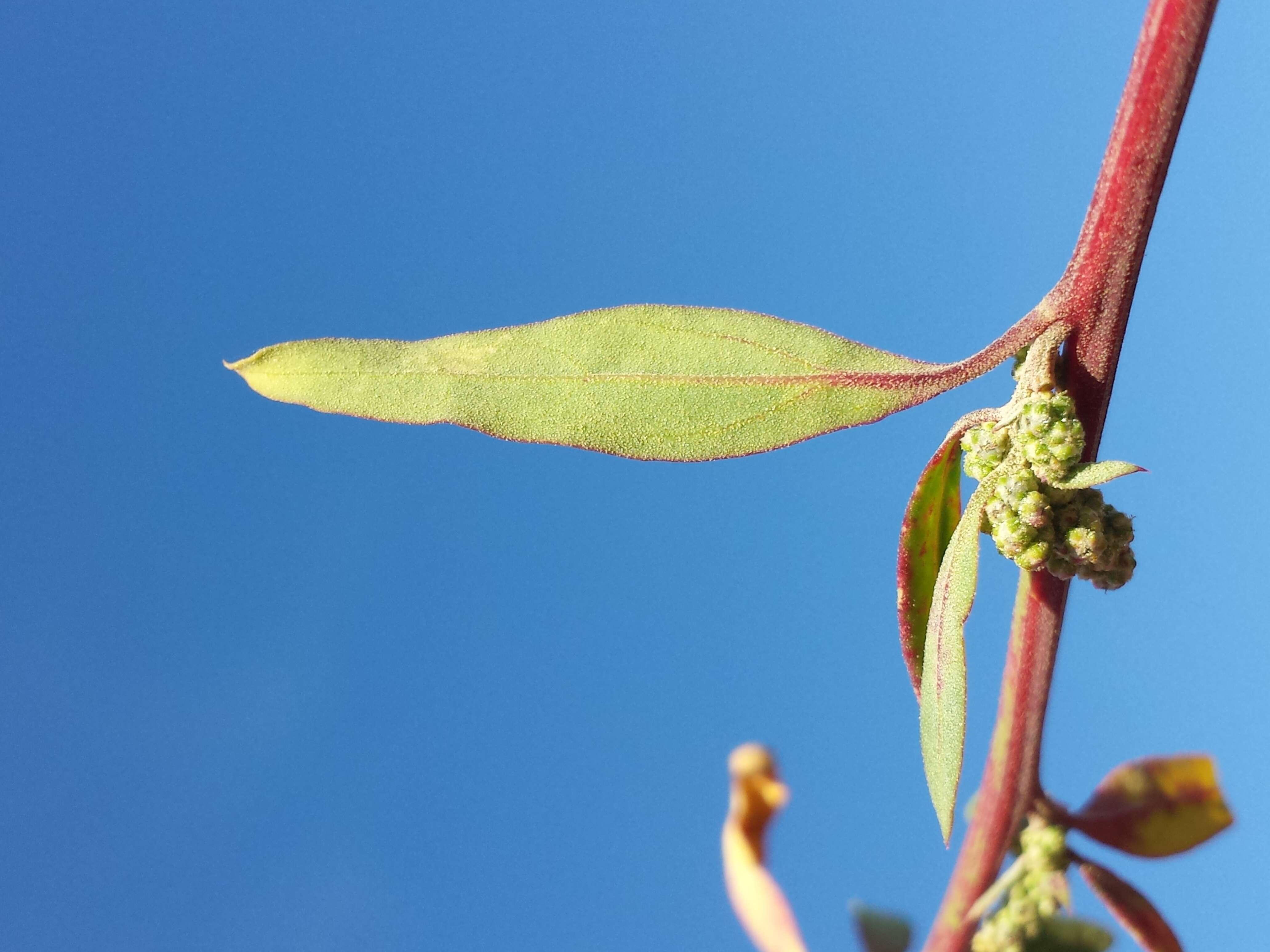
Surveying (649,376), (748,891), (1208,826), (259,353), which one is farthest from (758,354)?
(1208,826)

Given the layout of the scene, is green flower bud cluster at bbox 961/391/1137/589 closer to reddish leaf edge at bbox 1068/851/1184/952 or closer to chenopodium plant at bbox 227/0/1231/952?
chenopodium plant at bbox 227/0/1231/952

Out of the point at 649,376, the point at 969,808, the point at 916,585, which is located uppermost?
the point at 649,376

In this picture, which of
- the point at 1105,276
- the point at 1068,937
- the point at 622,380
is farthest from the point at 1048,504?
the point at 1068,937

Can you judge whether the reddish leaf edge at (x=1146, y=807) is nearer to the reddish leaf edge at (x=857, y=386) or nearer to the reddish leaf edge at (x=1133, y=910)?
the reddish leaf edge at (x=1133, y=910)

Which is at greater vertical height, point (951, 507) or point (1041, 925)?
point (951, 507)

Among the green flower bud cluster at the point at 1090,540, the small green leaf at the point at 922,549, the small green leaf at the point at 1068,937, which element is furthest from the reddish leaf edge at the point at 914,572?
the small green leaf at the point at 1068,937

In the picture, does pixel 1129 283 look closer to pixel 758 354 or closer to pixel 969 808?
pixel 758 354

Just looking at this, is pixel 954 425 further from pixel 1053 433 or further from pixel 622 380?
pixel 622 380
